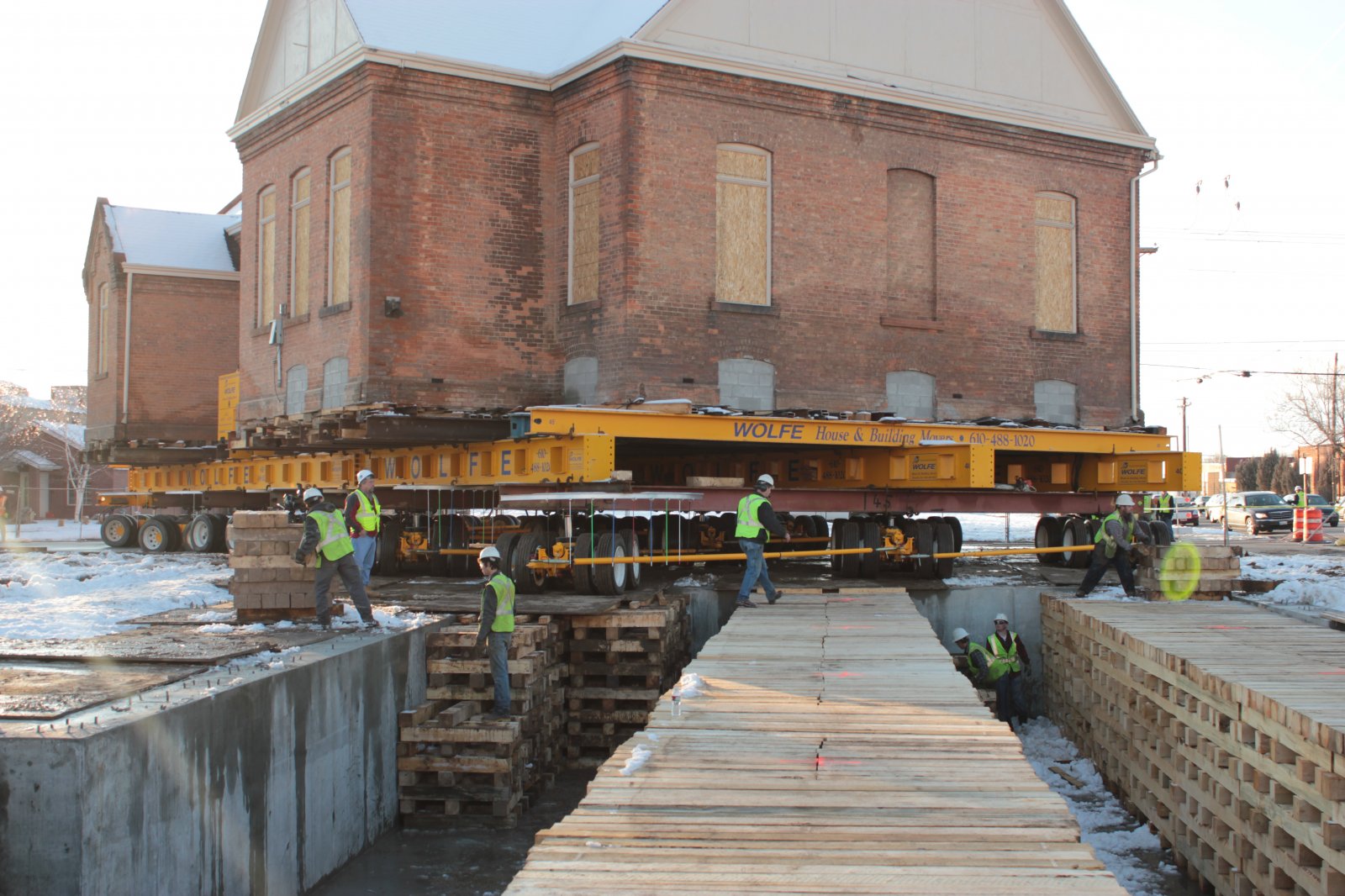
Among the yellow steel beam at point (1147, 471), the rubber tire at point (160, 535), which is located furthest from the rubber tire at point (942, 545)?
the rubber tire at point (160, 535)

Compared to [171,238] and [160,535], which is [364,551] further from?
[171,238]

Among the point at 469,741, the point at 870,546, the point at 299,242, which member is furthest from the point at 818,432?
the point at 299,242

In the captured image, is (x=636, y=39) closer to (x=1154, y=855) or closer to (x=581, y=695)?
(x=581, y=695)

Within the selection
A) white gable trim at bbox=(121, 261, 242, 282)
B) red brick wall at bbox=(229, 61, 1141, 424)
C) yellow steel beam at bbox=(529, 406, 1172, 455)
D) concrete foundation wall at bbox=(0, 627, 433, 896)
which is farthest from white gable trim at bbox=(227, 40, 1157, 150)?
concrete foundation wall at bbox=(0, 627, 433, 896)

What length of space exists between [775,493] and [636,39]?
686 centimetres

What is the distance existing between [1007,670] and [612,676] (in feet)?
16.0

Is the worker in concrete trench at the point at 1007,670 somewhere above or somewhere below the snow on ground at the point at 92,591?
below

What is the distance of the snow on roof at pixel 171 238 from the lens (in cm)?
2944

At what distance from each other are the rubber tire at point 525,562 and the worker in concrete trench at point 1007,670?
5640 mm

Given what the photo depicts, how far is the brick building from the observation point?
2900 cm

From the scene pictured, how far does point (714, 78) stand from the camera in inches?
717

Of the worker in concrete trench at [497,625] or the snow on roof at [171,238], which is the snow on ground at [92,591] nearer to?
the worker in concrete trench at [497,625]

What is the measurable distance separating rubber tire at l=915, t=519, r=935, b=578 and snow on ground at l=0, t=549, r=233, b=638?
9.39m

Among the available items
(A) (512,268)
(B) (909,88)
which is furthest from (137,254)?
(B) (909,88)
